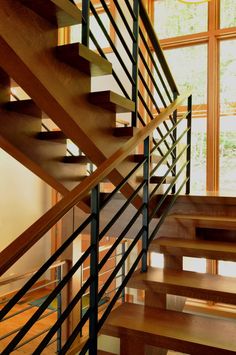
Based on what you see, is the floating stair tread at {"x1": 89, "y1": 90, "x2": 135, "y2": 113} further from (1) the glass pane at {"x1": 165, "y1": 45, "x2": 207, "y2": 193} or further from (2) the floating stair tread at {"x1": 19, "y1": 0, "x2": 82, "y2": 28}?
(1) the glass pane at {"x1": 165, "y1": 45, "x2": 207, "y2": 193}

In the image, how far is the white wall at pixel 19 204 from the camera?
5.38m

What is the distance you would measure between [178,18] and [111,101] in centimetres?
377

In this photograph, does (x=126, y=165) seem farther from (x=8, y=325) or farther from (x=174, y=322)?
(x=8, y=325)

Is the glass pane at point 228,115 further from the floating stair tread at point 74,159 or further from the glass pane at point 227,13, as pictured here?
the floating stair tread at point 74,159

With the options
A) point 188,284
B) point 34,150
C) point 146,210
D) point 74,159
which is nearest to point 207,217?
point 146,210

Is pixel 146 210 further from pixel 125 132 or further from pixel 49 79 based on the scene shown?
pixel 49 79

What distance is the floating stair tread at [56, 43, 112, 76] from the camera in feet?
5.27

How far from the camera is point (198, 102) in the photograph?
4.90m

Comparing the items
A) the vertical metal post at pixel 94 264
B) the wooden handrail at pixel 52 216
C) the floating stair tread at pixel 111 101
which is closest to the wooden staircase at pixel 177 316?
the vertical metal post at pixel 94 264

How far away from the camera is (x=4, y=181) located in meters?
5.39

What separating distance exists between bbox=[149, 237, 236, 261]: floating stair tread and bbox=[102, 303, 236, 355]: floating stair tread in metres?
0.39

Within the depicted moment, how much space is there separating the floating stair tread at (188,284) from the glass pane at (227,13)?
12.4 ft

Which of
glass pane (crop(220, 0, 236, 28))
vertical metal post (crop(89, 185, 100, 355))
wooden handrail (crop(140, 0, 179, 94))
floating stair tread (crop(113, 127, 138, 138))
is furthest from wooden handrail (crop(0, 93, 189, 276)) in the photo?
glass pane (crop(220, 0, 236, 28))

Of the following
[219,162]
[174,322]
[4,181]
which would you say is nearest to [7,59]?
[174,322]
